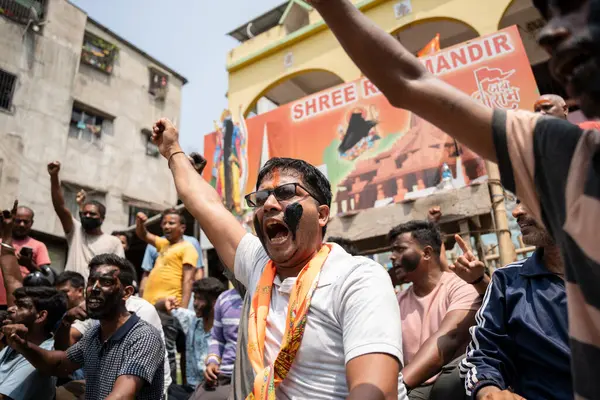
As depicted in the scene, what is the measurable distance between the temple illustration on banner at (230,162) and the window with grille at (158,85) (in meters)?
10.1

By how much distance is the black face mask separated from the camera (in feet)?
17.8

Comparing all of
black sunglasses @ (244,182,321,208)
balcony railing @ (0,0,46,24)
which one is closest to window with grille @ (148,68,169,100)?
balcony railing @ (0,0,46,24)

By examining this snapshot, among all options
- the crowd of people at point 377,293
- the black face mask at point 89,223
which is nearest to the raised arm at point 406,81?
the crowd of people at point 377,293

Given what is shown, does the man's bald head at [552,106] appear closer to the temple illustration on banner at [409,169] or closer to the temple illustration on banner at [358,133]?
the temple illustration on banner at [409,169]

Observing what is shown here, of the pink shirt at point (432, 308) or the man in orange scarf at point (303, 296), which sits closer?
the man in orange scarf at point (303, 296)

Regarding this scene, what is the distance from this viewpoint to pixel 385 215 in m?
7.47

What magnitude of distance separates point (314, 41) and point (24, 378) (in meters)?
11.7

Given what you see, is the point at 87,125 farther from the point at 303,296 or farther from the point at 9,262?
the point at 303,296

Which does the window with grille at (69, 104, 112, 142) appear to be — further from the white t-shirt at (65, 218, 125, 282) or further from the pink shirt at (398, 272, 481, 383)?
the pink shirt at (398, 272, 481, 383)

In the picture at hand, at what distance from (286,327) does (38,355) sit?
2.58m

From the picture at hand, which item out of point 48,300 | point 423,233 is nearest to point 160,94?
point 48,300

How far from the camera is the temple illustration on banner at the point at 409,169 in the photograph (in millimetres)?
8203

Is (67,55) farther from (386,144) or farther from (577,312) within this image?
(577,312)

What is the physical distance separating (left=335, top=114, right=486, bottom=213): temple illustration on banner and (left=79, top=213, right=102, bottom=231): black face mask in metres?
5.10
